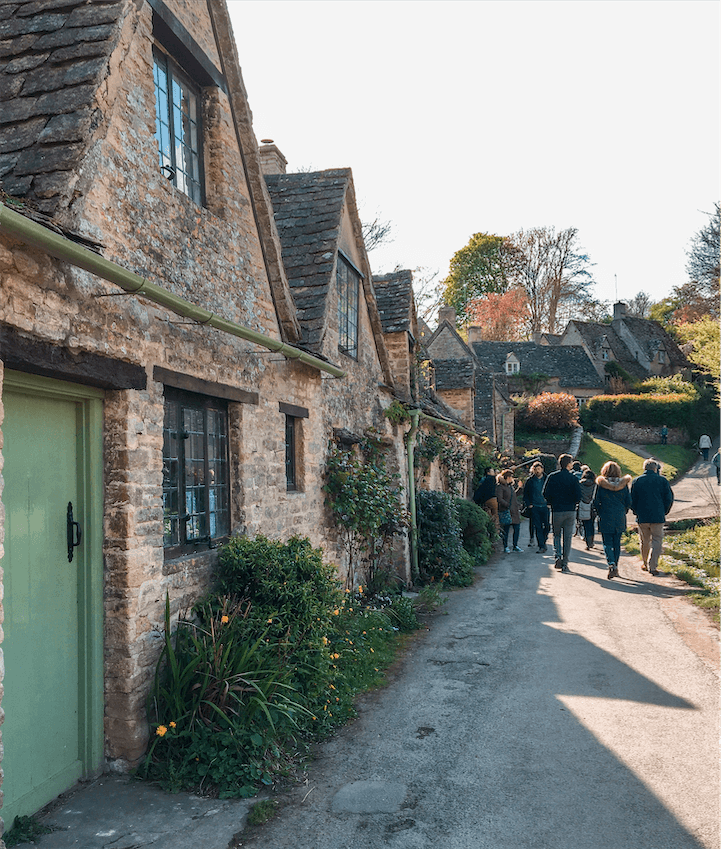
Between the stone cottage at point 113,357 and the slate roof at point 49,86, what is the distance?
0.01 m

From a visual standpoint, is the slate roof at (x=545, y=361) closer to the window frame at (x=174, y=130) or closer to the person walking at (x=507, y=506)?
the person walking at (x=507, y=506)

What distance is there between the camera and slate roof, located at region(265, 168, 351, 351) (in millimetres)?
8844

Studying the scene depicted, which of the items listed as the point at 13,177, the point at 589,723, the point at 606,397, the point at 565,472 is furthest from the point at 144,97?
the point at 606,397

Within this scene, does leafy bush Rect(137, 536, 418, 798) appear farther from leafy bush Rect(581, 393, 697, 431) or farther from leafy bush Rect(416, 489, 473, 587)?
leafy bush Rect(581, 393, 697, 431)

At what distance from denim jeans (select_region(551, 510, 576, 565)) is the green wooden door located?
969 centimetres

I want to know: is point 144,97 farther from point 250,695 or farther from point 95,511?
point 250,695

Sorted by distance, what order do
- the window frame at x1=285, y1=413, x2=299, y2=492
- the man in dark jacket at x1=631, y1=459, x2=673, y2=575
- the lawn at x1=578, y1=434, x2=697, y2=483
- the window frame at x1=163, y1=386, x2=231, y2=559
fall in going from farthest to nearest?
the lawn at x1=578, y1=434, x2=697, y2=483 < the man in dark jacket at x1=631, y1=459, x2=673, y2=575 < the window frame at x1=285, y1=413, x2=299, y2=492 < the window frame at x1=163, y1=386, x2=231, y2=559

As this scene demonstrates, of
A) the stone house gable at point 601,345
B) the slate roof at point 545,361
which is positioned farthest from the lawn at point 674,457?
the stone house gable at point 601,345

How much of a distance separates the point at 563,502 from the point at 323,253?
20.9 ft

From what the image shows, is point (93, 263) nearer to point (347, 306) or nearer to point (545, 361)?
point (347, 306)

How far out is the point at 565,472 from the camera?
1246 centimetres

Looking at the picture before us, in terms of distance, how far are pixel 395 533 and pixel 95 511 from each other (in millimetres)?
6292

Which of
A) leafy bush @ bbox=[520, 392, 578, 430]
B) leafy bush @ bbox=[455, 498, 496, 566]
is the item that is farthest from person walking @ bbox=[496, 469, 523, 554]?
leafy bush @ bbox=[520, 392, 578, 430]

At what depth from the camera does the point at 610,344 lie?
53.5 metres
